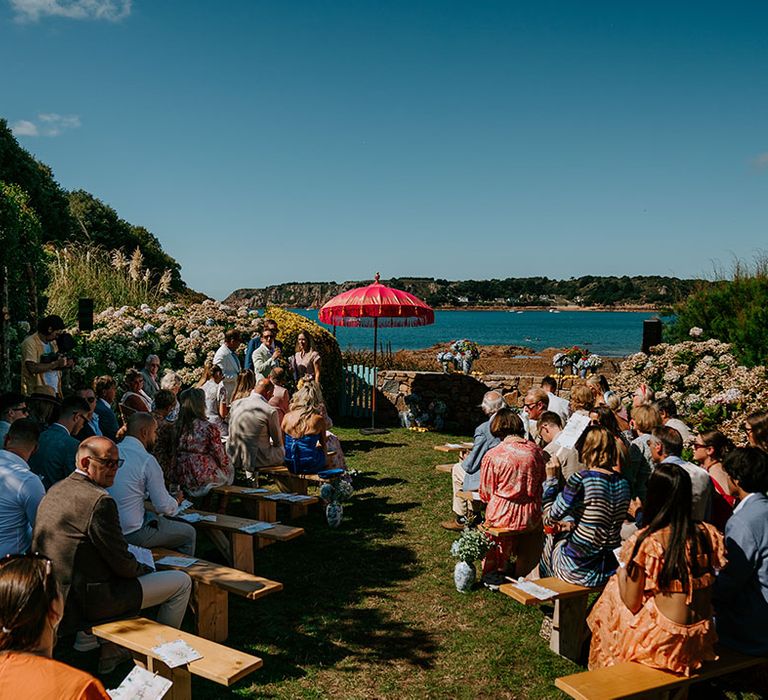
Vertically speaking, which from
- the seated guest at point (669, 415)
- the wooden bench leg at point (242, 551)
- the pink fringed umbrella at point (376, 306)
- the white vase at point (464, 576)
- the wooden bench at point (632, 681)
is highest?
the pink fringed umbrella at point (376, 306)

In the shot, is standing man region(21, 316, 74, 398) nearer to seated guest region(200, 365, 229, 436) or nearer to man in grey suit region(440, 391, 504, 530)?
seated guest region(200, 365, 229, 436)

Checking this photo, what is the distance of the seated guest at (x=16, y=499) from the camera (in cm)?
389

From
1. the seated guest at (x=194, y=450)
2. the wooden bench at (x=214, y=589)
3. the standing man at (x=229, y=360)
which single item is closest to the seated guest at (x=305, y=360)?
the standing man at (x=229, y=360)

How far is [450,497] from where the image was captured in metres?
8.34

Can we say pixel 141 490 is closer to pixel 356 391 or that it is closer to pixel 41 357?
pixel 41 357

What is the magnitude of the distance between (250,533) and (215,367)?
3.78 m

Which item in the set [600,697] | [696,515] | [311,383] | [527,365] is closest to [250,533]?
[311,383]

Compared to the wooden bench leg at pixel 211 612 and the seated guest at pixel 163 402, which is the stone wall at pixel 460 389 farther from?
the wooden bench leg at pixel 211 612

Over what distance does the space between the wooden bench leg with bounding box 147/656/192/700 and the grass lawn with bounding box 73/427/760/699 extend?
1.93ft

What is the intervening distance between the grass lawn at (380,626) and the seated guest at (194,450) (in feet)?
2.38

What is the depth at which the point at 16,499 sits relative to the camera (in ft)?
12.9

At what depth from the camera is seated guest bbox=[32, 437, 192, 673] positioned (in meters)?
→ 3.59

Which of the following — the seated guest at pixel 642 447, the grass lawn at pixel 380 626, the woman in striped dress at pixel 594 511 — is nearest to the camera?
the grass lawn at pixel 380 626

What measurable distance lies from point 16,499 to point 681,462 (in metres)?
4.69
